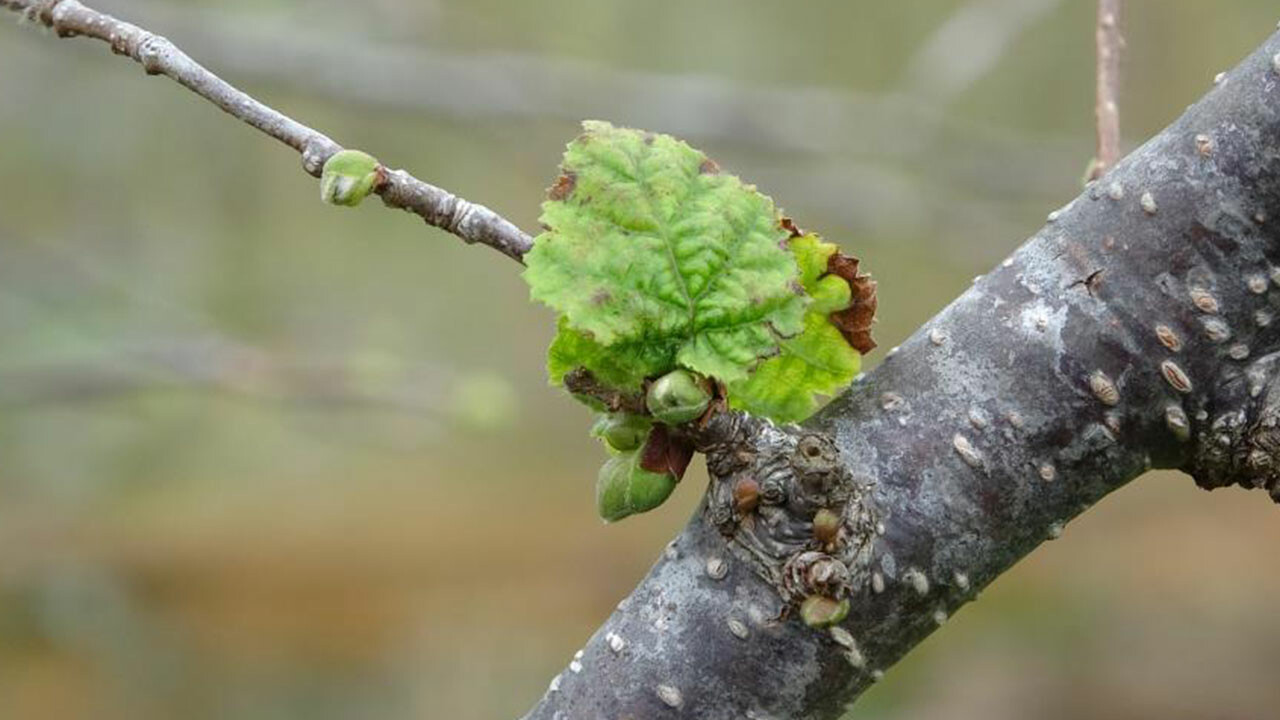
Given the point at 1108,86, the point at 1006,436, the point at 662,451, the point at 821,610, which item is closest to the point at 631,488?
the point at 662,451

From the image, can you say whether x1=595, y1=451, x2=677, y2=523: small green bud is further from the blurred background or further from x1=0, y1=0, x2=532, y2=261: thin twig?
the blurred background

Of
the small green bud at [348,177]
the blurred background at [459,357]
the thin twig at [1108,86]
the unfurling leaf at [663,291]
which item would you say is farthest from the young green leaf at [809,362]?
the blurred background at [459,357]

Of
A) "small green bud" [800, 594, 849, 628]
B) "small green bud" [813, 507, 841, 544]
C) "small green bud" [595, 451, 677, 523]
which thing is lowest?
"small green bud" [800, 594, 849, 628]

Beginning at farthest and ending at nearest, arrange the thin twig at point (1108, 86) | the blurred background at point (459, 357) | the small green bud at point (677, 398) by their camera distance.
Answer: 1. the blurred background at point (459, 357)
2. the thin twig at point (1108, 86)
3. the small green bud at point (677, 398)

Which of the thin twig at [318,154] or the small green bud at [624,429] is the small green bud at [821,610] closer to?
the small green bud at [624,429]

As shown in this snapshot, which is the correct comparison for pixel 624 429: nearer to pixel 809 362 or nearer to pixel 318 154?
pixel 809 362

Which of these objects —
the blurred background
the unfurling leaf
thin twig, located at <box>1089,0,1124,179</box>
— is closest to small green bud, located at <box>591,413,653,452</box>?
the unfurling leaf
